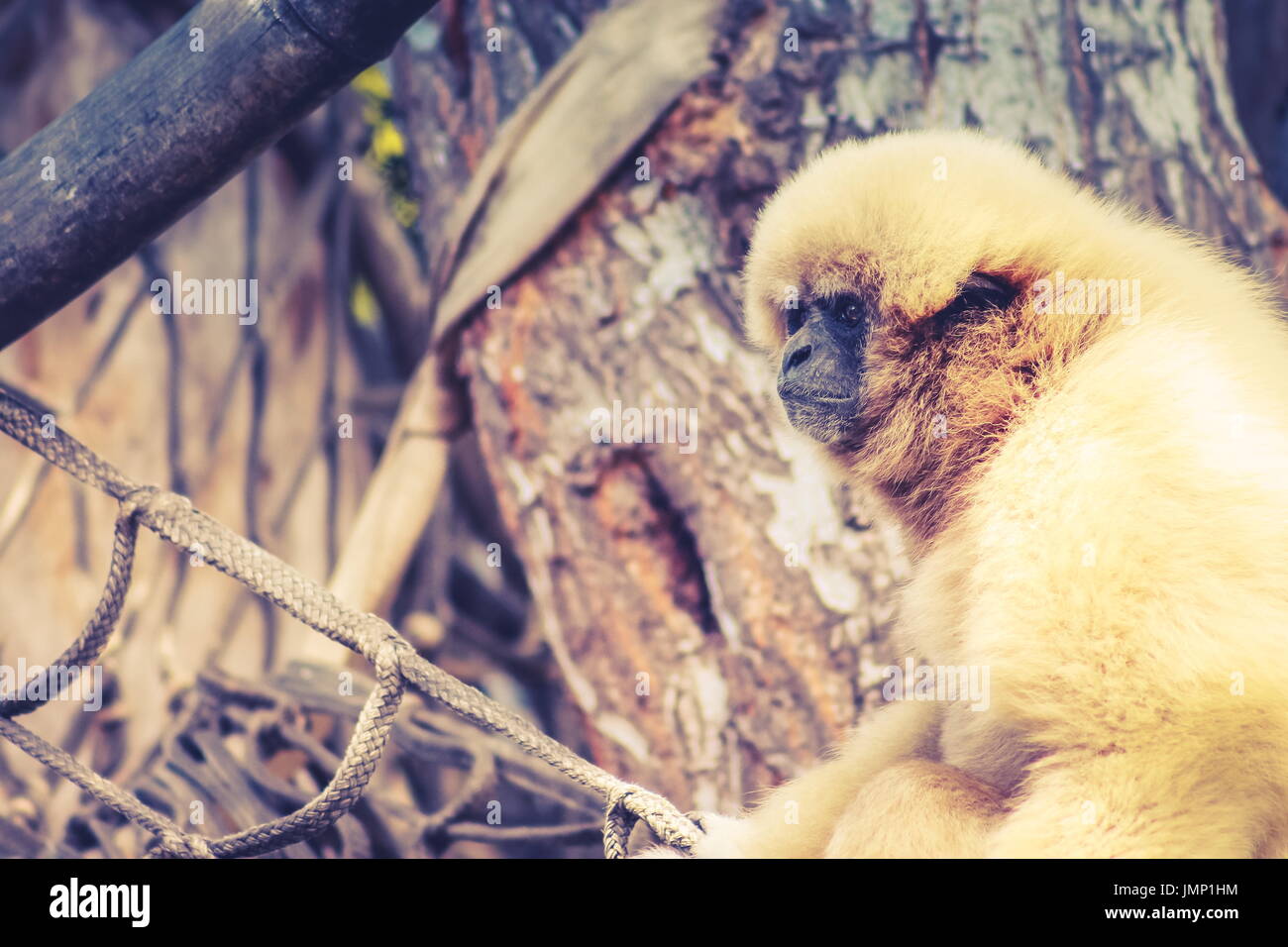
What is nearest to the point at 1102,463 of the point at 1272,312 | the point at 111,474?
the point at 1272,312

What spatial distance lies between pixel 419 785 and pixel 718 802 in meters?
2.11

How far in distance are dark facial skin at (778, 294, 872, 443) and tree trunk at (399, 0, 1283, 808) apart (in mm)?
502

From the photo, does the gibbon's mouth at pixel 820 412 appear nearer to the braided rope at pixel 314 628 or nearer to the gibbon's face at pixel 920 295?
the gibbon's face at pixel 920 295

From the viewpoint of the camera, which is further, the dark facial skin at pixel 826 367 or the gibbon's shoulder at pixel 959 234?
the dark facial skin at pixel 826 367

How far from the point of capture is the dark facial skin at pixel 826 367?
7.27 ft

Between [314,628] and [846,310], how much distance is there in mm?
1213

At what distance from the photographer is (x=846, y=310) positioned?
2.24 metres
